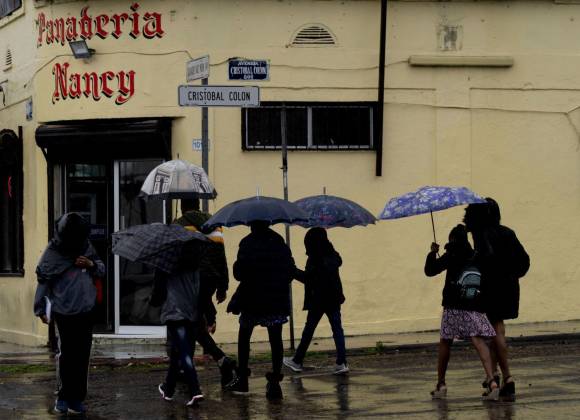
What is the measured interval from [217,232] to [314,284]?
1.64 m

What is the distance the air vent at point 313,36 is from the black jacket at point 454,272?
7.49m

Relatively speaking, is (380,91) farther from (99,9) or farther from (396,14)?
(99,9)

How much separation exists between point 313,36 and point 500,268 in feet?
25.3

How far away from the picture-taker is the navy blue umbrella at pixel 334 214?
561 inches

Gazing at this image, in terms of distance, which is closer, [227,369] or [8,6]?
[227,369]

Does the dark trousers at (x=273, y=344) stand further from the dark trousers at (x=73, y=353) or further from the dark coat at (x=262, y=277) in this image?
the dark trousers at (x=73, y=353)

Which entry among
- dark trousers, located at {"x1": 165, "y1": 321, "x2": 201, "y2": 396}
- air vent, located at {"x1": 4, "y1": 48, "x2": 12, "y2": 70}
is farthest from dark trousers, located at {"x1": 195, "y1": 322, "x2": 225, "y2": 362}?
air vent, located at {"x1": 4, "y1": 48, "x2": 12, "y2": 70}

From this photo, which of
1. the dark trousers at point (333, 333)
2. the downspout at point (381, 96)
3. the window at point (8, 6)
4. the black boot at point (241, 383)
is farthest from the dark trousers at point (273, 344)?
the window at point (8, 6)

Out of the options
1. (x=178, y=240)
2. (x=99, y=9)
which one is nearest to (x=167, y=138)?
(x=99, y=9)

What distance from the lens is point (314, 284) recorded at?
14.6 metres

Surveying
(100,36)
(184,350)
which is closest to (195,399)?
A: (184,350)

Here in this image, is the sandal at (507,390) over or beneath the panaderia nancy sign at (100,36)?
beneath

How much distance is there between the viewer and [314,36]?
18984 mm

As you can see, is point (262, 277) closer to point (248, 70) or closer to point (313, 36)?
point (248, 70)
